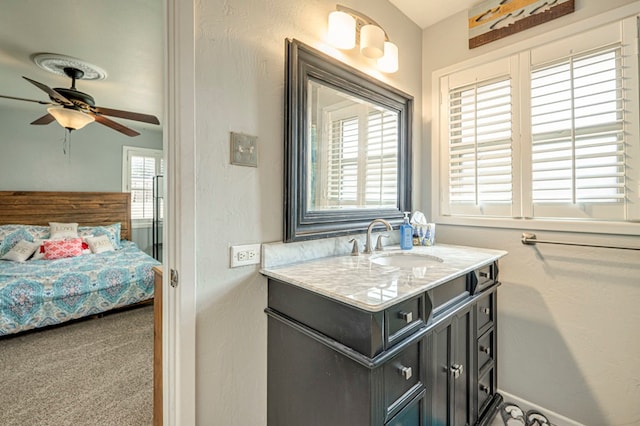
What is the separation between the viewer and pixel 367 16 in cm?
171

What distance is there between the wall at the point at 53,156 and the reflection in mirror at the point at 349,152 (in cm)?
471

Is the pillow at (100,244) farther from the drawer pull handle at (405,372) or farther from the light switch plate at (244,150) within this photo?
the drawer pull handle at (405,372)

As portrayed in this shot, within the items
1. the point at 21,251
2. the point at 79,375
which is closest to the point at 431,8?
the point at 79,375

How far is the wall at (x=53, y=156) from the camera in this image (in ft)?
12.7

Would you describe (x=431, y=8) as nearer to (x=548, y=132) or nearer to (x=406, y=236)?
(x=548, y=132)

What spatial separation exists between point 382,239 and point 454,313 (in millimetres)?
727

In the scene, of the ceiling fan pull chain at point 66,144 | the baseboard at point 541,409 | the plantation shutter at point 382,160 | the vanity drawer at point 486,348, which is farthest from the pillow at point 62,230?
the baseboard at point 541,409

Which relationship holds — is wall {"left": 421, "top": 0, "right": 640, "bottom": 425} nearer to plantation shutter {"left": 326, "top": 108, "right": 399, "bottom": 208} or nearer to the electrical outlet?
plantation shutter {"left": 326, "top": 108, "right": 399, "bottom": 208}

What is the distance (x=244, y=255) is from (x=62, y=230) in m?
4.23

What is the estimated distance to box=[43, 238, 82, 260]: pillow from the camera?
345cm

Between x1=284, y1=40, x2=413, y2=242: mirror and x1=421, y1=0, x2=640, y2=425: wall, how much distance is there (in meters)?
0.66

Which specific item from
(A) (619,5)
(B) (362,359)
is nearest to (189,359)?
(B) (362,359)

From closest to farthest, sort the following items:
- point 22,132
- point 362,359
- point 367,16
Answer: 1. point 362,359
2. point 367,16
3. point 22,132

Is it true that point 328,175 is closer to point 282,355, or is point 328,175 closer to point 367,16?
point 282,355
